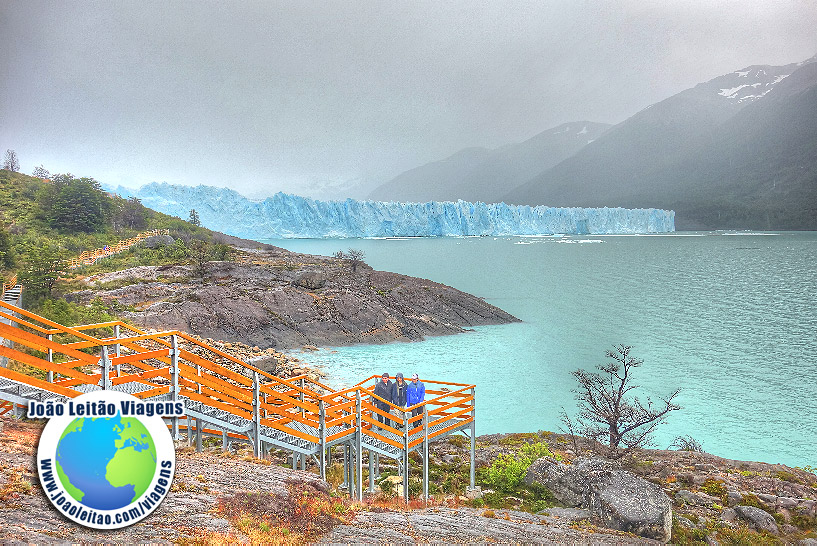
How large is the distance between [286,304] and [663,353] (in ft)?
88.4

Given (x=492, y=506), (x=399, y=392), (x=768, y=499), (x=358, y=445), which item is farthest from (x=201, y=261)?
(x=768, y=499)

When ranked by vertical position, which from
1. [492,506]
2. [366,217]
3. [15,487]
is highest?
[366,217]

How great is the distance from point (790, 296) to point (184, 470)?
6117 cm

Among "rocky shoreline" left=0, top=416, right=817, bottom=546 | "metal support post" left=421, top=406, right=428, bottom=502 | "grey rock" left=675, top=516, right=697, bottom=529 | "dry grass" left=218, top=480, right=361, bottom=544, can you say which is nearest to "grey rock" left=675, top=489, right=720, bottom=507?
"rocky shoreline" left=0, top=416, right=817, bottom=546

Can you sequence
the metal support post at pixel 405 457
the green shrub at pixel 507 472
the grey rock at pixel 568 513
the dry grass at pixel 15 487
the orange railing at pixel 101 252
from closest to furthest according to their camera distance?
the dry grass at pixel 15 487
the grey rock at pixel 568 513
the metal support post at pixel 405 457
the green shrub at pixel 507 472
the orange railing at pixel 101 252

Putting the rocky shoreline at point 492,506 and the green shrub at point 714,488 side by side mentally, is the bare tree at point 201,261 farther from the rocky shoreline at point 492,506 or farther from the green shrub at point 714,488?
the green shrub at point 714,488

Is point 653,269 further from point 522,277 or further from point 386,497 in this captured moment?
point 386,497

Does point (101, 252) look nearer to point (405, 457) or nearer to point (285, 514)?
point (405, 457)

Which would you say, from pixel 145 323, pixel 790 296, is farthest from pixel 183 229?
pixel 790 296

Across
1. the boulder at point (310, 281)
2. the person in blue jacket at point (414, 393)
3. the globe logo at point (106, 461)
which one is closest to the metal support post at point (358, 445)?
the person in blue jacket at point (414, 393)

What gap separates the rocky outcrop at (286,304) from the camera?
104 feet

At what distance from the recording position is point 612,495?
9078 mm

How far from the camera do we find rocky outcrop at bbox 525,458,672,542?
27.9 feet

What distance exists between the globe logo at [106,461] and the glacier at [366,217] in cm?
11201
